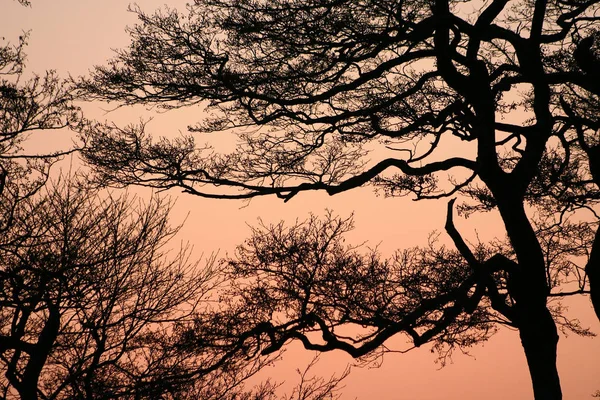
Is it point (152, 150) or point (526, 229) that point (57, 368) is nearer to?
point (152, 150)

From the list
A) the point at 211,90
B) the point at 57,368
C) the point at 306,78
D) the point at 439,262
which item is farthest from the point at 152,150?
the point at 439,262

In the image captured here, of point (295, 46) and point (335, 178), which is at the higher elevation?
point (295, 46)

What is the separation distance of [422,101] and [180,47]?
3.47 meters

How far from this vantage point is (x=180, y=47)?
926 centimetres

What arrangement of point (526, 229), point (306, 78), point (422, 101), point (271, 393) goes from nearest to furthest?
point (526, 229) → point (306, 78) → point (422, 101) → point (271, 393)

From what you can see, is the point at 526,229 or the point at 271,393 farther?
the point at 271,393

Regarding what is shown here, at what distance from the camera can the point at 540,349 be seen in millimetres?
8281

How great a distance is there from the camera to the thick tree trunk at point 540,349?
319 inches

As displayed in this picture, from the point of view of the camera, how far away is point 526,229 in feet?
28.4

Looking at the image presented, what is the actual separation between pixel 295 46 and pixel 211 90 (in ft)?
4.39

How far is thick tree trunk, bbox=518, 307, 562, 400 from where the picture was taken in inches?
319

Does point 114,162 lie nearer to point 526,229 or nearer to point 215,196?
point 215,196

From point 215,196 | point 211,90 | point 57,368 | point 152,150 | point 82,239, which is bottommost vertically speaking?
point 57,368

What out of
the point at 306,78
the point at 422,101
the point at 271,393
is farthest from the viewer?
the point at 271,393
